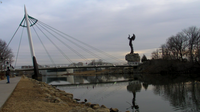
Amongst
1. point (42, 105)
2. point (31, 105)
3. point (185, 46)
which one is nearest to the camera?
point (31, 105)

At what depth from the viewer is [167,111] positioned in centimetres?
1105

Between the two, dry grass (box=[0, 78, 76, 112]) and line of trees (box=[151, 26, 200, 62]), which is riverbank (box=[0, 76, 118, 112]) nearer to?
dry grass (box=[0, 78, 76, 112])

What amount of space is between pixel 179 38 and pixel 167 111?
49.2 meters

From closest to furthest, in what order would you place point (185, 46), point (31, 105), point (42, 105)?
1. point (31, 105)
2. point (42, 105)
3. point (185, 46)

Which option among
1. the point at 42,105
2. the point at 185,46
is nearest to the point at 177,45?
the point at 185,46

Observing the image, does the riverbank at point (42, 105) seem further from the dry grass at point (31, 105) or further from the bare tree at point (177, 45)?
the bare tree at point (177, 45)

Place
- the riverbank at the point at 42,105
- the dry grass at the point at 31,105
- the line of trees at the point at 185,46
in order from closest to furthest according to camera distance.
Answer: the dry grass at the point at 31,105
the riverbank at the point at 42,105
the line of trees at the point at 185,46

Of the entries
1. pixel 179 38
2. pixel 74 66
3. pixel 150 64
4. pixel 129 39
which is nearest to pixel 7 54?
pixel 74 66

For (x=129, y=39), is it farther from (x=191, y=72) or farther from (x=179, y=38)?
(x=191, y=72)

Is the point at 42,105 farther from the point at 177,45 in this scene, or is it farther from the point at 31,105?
the point at 177,45

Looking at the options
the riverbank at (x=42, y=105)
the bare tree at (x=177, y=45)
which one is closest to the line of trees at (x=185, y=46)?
the bare tree at (x=177, y=45)

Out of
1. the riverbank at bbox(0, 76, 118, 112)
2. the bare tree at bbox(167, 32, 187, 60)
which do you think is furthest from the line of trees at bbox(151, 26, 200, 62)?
the riverbank at bbox(0, 76, 118, 112)

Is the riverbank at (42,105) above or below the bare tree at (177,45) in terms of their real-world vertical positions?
below

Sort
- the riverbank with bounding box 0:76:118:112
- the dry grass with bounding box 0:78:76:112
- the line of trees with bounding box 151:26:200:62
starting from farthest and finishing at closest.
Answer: the line of trees with bounding box 151:26:200:62 < the riverbank with bounding box 0:76:118:112 < the dry grass with bounding box 0:78:76:112
